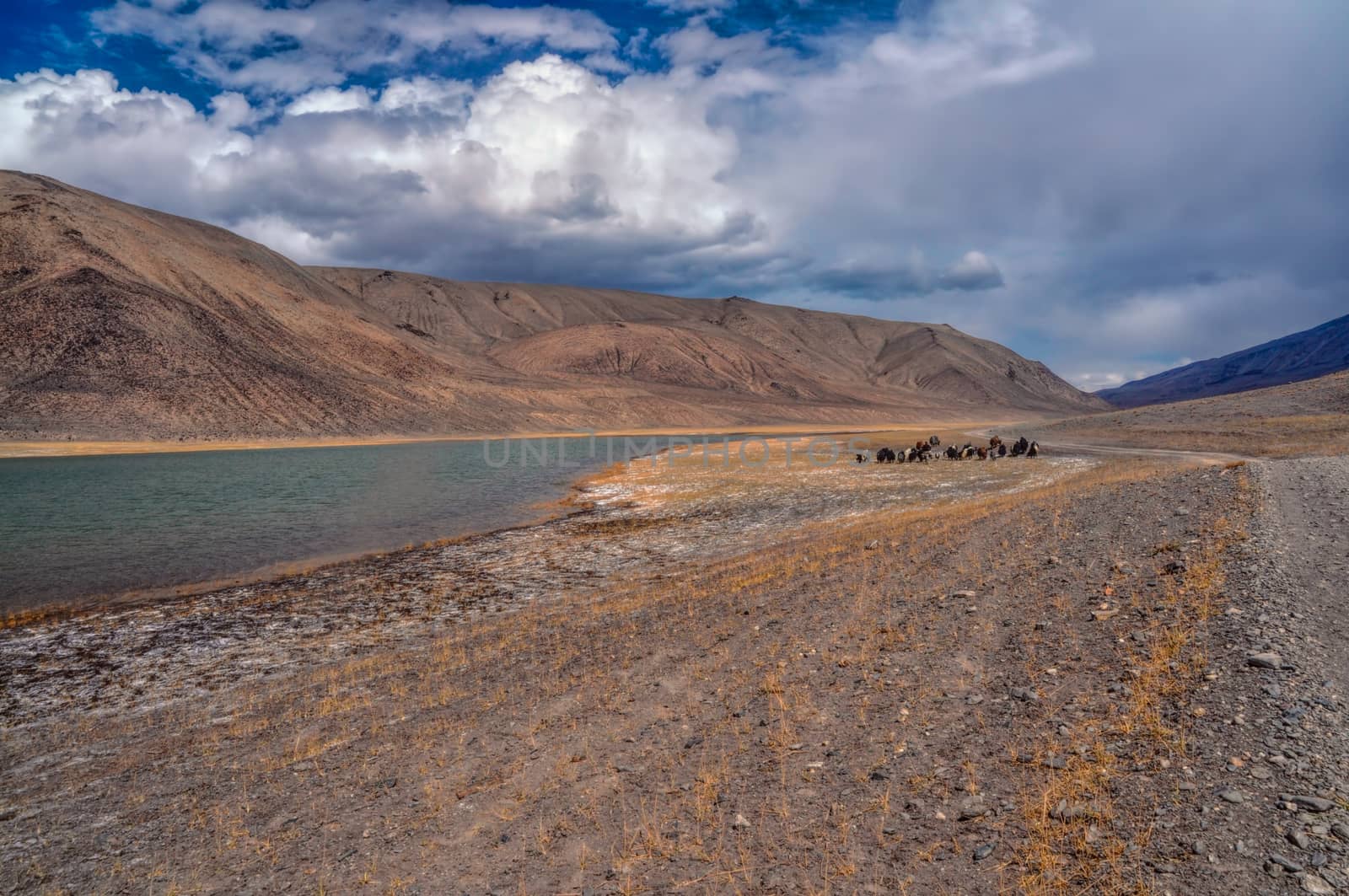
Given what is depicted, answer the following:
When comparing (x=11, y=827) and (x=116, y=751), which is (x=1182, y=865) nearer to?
(x=11, y=827)

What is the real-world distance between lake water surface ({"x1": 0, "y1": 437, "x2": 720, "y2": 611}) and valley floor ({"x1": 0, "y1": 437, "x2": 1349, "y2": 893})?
21.5 ft

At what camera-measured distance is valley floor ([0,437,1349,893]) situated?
229 inches

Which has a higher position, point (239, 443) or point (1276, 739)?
point (239, 443)

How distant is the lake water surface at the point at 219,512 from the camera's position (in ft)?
74.6

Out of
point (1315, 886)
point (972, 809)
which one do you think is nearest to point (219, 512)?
point (972, 809)

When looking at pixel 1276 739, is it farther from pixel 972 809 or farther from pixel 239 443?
pixel 239 443

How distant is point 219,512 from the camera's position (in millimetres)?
33750

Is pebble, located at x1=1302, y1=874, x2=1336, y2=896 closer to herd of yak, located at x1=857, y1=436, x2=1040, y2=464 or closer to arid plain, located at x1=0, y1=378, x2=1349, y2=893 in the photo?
arid plain, located at x1=0, y1=378, x2=1349, y2=893

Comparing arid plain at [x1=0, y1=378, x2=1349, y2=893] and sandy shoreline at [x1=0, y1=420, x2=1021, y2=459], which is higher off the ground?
sandy shoreline at [x1=0, y1=420, x2=1021, y2=459]

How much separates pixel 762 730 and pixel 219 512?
112ft

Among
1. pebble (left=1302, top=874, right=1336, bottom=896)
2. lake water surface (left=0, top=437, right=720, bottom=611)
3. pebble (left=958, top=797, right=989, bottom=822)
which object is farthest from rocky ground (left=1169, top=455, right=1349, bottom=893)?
lake water surface (left=0, top=437, right=720, bottom=611)

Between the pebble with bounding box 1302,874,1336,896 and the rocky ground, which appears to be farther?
the rocky ground

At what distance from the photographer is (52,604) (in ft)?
61.6

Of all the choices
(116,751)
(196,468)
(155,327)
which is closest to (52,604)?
(116,751)
